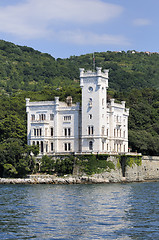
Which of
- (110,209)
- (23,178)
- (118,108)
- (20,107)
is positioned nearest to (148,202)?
(110,209)

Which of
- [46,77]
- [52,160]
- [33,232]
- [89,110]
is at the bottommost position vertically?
[33,232]

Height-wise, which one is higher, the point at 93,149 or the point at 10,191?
the point at 93,149

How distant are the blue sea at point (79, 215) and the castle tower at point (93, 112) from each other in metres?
24.5

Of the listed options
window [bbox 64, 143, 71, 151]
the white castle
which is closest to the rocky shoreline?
the white castle

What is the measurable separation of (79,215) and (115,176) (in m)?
40.3

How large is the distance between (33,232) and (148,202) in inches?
772

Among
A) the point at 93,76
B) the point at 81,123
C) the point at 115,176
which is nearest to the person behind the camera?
the point at 115,176

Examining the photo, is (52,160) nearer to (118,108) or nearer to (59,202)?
(118,108)

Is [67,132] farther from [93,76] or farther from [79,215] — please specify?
[79,215]

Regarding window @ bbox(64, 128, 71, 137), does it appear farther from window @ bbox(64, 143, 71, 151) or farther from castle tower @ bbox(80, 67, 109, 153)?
castle tower @ bbox(80, 67, 109, 153)

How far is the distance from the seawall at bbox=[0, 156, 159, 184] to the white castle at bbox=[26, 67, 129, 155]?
12.1ft

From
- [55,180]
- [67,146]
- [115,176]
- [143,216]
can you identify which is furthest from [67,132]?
[143,216]

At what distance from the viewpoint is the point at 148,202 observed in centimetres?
5384

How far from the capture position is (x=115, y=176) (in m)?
83.8
